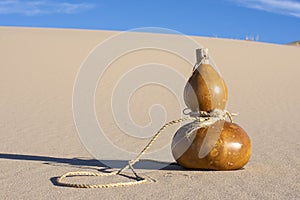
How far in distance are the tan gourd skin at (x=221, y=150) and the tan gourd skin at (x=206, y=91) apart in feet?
0.48

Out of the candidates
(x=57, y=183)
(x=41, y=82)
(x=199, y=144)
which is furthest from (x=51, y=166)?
(x=41, y=82)

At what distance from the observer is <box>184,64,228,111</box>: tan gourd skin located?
133 inches

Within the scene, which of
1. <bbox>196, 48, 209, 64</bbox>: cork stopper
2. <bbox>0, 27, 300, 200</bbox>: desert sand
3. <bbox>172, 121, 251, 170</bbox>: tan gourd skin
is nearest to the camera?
<bbox>0, 27, 300, 200</bbox>: desert sand

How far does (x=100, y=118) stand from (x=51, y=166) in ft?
12.4

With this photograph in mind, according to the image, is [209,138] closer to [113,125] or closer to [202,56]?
[202,56]

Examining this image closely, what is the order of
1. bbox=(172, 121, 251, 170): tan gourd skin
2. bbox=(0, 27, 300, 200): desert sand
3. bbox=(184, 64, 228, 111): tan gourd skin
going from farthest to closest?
bbox=(184, 64, 228, 111): tan gourd skin < bbox=(172, 121, 251, 170): tan gourd skin < bbox=(0, 27, 300, 200): desert sand

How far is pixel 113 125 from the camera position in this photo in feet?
21.9

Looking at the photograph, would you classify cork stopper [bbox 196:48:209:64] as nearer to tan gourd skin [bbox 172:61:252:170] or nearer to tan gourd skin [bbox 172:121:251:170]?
tan gourd skin [bbox 172:61:252:170]

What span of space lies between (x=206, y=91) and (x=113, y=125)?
3.44 metres

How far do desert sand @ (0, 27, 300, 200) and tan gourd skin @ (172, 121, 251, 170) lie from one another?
0.25ft

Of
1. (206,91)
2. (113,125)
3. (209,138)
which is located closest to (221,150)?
(209,138)

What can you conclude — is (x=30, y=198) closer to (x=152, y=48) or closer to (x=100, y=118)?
(x=100, y=118)

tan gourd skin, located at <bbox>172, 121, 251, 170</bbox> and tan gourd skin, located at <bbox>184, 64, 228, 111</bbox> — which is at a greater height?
tan gourd skin, located at <bbox>184, 64, 228, 111</bbox>

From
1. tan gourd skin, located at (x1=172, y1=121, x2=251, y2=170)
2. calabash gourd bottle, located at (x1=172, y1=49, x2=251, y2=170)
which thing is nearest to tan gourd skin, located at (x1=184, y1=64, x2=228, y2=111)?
calabash gourd bottle, located at (x1=172, y1=49, x2=251, y2=170)
